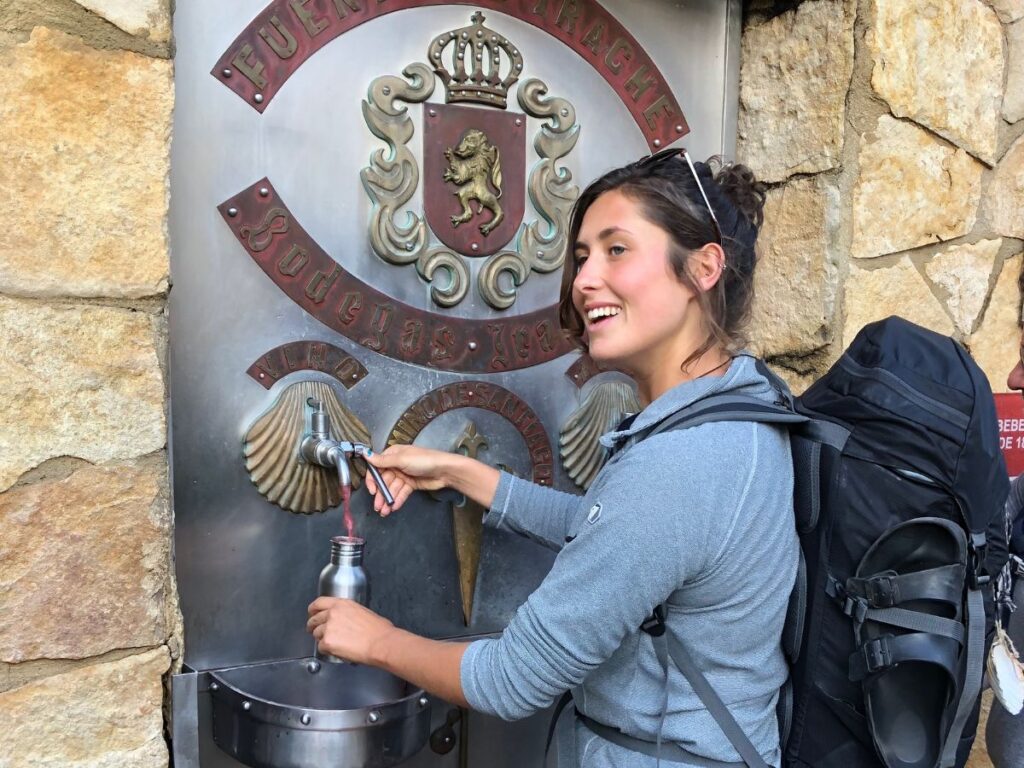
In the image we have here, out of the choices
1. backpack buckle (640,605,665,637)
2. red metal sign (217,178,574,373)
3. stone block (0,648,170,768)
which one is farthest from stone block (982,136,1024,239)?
stone block (0,648,170,768)

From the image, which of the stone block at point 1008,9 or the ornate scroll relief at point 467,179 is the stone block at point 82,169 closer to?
the ornate scroll relief at point 467,179

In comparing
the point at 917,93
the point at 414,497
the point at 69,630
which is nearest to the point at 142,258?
the point at 69,630

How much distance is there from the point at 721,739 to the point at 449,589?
61cm

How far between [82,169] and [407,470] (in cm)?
61

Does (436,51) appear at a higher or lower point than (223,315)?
higher

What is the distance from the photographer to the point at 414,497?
4.92ft

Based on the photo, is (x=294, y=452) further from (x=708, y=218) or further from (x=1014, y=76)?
(x=1014, y=76)

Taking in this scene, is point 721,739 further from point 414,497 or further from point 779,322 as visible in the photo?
point 779,322

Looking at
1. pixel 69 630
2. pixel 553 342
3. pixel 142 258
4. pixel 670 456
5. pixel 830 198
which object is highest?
pixel 830 198

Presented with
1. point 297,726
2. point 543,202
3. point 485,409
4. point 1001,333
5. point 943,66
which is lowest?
point 297,726

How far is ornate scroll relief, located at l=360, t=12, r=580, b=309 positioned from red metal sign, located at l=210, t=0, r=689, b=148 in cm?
9

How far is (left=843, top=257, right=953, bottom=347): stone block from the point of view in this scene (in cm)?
168

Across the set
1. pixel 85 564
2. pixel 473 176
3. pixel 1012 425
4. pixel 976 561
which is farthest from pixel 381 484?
pixel 1012 425

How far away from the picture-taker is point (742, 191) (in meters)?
1.25
